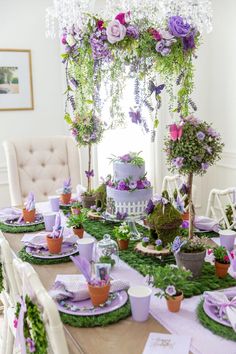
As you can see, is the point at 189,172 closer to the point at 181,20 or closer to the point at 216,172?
the point at 181,20

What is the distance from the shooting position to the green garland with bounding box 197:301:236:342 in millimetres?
1129

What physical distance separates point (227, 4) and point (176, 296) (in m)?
3.32

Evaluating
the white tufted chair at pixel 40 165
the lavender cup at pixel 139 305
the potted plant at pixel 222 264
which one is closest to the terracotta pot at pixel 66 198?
the white tufted chair at pixel 40 165

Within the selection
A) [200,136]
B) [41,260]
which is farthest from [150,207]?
[41,260]

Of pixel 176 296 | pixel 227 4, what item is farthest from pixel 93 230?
pixel 227 4

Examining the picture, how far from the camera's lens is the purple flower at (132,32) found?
1.87m

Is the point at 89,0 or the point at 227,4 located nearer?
the point at 89,0

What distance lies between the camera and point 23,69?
363 centimetres

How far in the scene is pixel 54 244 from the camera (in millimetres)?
1804

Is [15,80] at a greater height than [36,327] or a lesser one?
greater

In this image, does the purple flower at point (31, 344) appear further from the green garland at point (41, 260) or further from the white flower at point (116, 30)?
Answer: the white flower at point (116, 30)

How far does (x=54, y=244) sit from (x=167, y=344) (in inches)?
31.9

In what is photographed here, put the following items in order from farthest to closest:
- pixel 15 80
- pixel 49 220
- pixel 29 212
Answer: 1. pixel 15 80
2. pixel 29 212
3. pixel 49 220

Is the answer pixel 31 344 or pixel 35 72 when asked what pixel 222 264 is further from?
pixel 35 72
